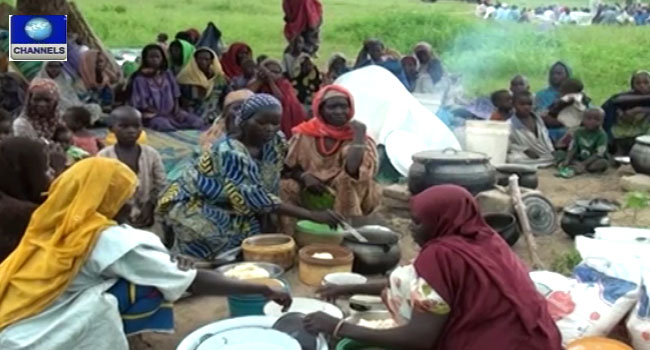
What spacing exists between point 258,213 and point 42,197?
4.06 ft

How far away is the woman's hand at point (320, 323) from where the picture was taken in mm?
2482

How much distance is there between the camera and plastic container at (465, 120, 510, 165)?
6.19m

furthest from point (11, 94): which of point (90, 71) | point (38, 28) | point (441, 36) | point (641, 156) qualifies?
point (441, 36)

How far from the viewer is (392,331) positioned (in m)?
2.32

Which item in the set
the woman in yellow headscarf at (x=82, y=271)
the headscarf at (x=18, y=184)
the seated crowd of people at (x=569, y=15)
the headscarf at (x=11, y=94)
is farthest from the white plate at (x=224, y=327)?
the seated crowd of people at (x=569, y=15)

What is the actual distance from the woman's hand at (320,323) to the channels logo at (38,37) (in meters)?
5.87

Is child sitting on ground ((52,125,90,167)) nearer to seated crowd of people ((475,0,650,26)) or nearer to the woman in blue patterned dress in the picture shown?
the woman in blue patterned dress

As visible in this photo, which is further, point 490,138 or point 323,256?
point 490,138

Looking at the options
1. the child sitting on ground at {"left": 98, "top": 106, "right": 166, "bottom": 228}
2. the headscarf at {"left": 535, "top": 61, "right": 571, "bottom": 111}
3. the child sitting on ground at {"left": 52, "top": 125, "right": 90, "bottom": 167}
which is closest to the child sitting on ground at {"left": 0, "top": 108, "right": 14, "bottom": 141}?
the child sitting on ground at {"left": 52, "top": 125, "right": 90, "bottom": 167}

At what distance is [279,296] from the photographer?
9.50 feet

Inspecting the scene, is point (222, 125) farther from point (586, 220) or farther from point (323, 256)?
point (586, 220)

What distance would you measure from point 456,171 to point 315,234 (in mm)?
1042

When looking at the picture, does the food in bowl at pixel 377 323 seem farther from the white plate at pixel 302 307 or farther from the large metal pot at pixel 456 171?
the large metal pot at pixel 456 171

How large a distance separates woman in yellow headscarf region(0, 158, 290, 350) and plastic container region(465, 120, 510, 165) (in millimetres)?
3953
